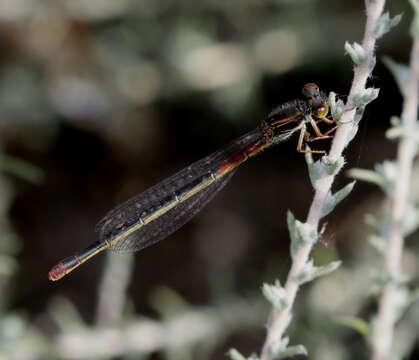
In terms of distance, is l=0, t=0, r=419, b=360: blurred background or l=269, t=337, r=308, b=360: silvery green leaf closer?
l=269, t=337, r=308, b=360: silvery green leaf

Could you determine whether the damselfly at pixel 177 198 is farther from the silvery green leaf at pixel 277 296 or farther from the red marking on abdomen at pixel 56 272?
the silvery green leaf at pixel 277 296

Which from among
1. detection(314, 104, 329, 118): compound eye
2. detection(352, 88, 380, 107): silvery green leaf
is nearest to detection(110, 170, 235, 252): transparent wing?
detection(314, 104, 329, 118): compound eye

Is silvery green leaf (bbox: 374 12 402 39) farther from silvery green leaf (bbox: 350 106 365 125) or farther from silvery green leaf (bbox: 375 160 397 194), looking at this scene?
silvery green leaf (bbox: 375 160 397 194)

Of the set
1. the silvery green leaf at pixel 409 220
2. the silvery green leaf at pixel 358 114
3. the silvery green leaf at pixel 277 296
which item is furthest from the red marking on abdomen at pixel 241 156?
the silvery green leaf at pixel 277 296

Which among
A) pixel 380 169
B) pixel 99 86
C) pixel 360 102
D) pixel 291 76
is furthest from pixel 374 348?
pixel 99 86

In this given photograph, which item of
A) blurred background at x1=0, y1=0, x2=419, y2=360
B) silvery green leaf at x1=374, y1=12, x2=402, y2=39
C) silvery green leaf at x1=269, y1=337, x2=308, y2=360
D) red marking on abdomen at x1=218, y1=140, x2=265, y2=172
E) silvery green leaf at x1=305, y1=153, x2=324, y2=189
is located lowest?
silvery green leaf at x1=269, y1=337, x2=308, y2=360
